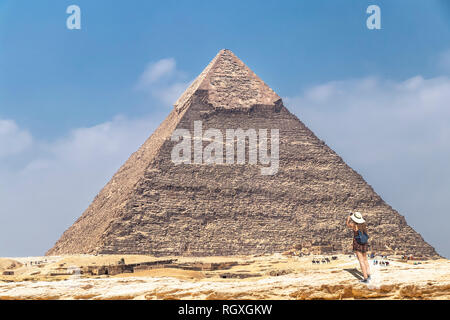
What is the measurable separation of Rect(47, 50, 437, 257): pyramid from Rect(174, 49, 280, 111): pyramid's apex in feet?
0.38

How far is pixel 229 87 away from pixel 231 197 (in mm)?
14255

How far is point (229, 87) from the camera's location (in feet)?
295

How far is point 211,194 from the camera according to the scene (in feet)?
269

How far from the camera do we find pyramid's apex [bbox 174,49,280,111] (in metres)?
88.7

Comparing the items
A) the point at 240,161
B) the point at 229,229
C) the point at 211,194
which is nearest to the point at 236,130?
the point at 240,161

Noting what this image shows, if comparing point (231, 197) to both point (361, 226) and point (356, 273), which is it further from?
point (356, 273)

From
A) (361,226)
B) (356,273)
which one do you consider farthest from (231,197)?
(356,273)

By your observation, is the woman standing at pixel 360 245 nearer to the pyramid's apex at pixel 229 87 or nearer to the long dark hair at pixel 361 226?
the long dark hair at pixel 361 226

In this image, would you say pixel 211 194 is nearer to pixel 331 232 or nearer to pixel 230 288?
pixel 331 232

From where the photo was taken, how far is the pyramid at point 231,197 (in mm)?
73188

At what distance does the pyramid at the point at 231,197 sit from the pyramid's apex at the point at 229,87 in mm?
116

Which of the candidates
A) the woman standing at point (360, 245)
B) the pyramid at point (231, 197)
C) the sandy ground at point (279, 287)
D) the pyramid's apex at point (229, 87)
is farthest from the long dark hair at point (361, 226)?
the pyramid's apex at point (229, 87)
